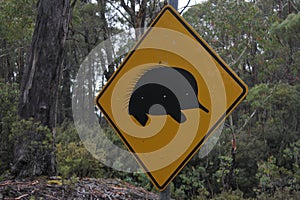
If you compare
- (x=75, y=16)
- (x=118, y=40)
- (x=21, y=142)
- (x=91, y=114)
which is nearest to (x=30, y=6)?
(x=75, y=16)

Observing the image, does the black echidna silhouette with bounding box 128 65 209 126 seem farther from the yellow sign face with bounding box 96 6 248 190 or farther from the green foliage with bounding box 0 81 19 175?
the green foliage with bounding box 0 81 19 175

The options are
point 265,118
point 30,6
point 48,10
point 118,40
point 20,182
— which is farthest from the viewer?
point 118,40

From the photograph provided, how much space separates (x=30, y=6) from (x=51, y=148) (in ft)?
33.1

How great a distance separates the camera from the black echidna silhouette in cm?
323

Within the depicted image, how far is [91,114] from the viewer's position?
21.1 meters

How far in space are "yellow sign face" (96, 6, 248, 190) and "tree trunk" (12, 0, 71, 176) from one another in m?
3.46

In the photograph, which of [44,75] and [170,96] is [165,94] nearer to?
[170,96]

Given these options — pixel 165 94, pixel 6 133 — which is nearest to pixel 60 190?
pixel 6 133

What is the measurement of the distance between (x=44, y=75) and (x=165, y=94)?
413 centimetres

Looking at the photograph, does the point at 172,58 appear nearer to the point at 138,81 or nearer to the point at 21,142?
the point at 138,81

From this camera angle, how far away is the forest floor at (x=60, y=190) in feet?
17.4

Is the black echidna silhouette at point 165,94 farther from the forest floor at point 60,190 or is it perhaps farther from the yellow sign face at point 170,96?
the forest floor at point 60,190

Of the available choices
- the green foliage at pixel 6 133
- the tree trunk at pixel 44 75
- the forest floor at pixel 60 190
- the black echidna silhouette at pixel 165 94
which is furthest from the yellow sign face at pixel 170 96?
the green foliage at pixel 6 133

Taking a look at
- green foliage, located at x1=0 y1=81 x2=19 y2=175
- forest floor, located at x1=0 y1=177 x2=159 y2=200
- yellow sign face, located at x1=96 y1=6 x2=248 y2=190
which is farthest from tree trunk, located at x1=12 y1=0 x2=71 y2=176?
yellow sign face, located at x1=96 y1=6 x2=248 y2=190
